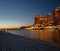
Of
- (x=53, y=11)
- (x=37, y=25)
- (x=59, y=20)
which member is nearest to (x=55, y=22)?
(x=59, y=20)

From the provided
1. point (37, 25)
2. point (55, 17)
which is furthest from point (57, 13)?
point (37, 25)

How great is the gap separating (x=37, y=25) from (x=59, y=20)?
45.7 meters

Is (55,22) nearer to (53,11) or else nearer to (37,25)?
(53,11)

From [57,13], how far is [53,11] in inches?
372

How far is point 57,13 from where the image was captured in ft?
554

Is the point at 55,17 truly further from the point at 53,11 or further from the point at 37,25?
the point at 37,25

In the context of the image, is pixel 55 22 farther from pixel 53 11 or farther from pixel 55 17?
pixel 53 11

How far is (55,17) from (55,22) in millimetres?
5999

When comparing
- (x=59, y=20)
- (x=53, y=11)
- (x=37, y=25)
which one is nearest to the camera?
(x=59, y=20)

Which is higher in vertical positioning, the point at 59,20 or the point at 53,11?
the point at 53,11

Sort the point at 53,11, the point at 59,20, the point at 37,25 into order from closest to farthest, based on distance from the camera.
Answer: the point at 59,20 < the point at 53,11 < the point at 37,25

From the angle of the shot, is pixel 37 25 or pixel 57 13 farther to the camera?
pixel 37 25

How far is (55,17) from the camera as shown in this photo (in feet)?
539

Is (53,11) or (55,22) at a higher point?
(53,11)
